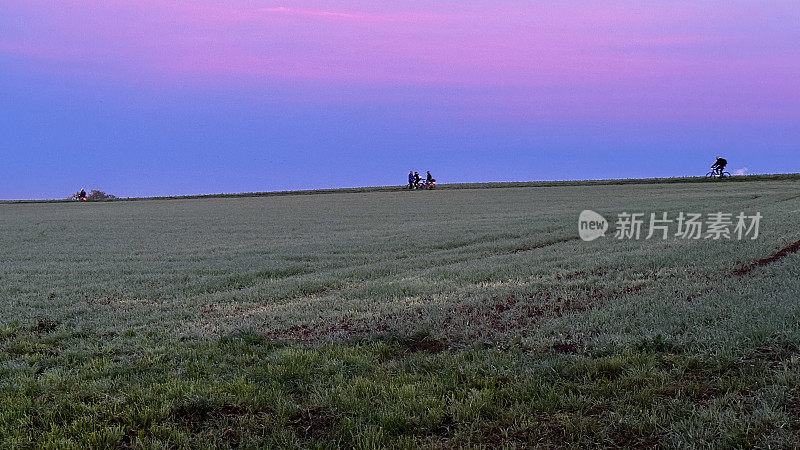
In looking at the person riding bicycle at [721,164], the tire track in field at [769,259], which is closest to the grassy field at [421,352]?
the tire track in field at [769,259]

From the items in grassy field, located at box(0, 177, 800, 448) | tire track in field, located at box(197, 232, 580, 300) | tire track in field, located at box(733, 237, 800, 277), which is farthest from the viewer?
tire track in field, located at box(197, 232, 580, 300)

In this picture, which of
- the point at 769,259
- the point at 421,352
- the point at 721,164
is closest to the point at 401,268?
the point at 421,352

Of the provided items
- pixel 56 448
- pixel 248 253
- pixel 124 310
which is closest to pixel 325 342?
pixel 56 448

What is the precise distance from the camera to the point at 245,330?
8.22 m

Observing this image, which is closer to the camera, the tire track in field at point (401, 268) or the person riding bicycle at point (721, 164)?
the tire track in field at point (401, 268)

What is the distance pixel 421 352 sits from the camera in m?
6.78

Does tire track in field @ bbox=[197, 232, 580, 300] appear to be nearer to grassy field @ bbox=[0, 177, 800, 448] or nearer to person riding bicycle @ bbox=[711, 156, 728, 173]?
grassy field @ bbox=[0, 177, 800, 448]

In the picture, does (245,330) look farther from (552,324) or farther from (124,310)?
(552,324)

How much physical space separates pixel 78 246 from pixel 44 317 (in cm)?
1306

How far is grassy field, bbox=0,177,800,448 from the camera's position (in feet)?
15.5

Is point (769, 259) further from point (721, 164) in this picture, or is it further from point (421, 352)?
point (721, 164)

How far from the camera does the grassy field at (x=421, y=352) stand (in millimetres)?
4715

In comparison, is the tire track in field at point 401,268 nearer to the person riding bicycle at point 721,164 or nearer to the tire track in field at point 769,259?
the tire track in field at point 769,259

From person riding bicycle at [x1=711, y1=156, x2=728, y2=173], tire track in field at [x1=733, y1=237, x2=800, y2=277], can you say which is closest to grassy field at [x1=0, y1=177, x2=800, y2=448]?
tire track in field at [x1=733, y1=237, x2=800, y2=277]
